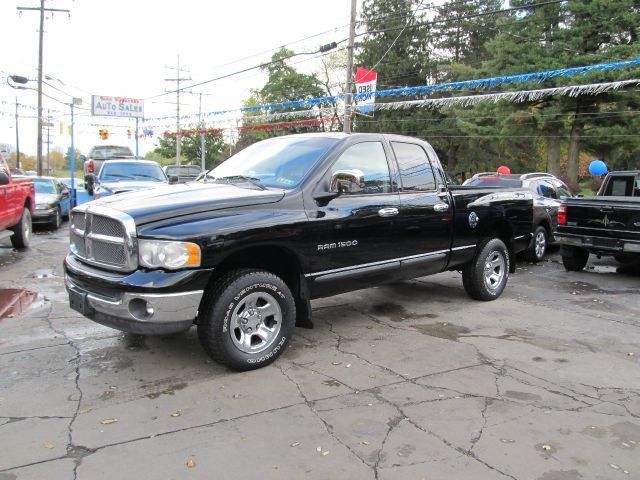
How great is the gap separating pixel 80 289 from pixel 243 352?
57.0 inches

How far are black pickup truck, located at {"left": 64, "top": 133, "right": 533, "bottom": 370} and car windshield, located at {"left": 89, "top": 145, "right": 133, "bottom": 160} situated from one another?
72.9 ft

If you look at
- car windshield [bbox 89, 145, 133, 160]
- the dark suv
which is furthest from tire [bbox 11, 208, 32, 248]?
car windshield [bbox 89, 145, 133, 160]

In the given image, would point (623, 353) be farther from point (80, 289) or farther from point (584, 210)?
point (80, 289)

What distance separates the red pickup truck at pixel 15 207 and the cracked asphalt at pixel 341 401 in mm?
3816

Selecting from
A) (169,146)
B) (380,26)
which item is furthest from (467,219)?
(169,146)

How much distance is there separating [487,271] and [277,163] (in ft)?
11.1

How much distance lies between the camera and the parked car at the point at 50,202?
14.4 metres

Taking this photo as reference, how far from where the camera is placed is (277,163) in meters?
5.18

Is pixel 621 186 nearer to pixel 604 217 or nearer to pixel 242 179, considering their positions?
pixel 604 217

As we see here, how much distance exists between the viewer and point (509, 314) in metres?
6.45

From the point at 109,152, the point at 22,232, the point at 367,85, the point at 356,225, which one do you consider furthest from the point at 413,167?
the point at 109,152

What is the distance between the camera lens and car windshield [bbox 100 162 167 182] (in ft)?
44.3

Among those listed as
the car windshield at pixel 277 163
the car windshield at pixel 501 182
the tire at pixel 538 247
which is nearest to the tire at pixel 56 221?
the car windshield at pixel 277 163

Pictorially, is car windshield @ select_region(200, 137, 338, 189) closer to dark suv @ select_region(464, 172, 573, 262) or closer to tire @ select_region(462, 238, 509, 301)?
tire @ select_region(462, 238, 509, 301)
